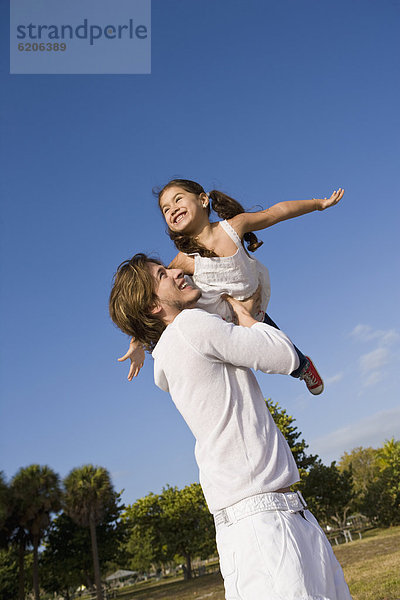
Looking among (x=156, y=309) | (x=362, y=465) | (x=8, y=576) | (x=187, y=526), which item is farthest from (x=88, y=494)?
(x=362, y=465)

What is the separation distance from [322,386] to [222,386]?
1208 mm

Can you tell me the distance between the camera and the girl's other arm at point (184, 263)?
2828 mm

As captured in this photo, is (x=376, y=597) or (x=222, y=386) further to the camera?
(x=376, y=597)

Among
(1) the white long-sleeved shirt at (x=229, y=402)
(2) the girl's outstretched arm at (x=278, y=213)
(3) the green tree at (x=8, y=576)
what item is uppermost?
(2) the girl's outstretched arm at (x=278, y=213)

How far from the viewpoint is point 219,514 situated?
1.80m

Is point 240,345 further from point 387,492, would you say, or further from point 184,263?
point 387,492

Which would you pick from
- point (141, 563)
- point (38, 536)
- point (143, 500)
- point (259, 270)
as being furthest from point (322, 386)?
point (141, 563)

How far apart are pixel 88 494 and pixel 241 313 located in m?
27.5

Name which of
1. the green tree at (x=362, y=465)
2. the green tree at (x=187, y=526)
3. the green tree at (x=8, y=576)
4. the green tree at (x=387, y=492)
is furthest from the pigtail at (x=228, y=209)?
the green tree at (x=362, y=465)

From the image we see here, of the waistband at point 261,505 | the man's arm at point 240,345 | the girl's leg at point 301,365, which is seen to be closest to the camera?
the waistband at point 261,505

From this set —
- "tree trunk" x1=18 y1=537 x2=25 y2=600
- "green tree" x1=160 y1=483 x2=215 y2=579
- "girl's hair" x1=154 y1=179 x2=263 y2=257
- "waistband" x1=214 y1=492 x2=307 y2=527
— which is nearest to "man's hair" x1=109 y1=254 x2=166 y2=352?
"girl's hair" x1=154 y1=179 x2=263 y2=257

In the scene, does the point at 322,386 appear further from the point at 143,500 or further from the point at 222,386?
the point at 143,500

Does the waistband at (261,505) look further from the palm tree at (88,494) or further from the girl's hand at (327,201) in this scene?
the palm tree at (88,494)

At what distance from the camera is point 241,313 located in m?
2.27
